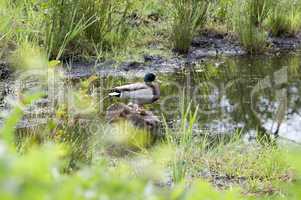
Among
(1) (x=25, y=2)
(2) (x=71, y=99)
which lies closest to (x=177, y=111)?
(2) (x=71, y=99)

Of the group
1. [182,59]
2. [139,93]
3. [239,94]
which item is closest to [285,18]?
[182,59]

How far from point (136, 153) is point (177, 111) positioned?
2.08 meters

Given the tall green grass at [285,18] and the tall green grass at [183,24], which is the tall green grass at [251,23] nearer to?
the tall green grass at [285,18]

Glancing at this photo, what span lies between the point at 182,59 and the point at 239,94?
1900 millimetres

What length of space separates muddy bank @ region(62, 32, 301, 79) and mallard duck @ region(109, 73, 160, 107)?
61 cm

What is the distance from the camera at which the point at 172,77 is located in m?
8.25

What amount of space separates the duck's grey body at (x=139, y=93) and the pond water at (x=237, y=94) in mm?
172

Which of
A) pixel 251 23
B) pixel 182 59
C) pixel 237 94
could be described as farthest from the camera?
pixel 251 23

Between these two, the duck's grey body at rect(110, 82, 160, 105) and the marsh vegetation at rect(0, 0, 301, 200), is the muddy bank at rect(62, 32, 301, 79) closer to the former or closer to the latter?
the marsh vegetation at rect(0, 0, 301, 200)

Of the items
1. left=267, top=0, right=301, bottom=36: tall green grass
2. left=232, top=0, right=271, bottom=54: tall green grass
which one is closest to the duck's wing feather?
left=232, top=0, right=271, bottom=54: tall green grass

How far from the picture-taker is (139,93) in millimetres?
6711

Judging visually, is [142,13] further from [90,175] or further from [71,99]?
[90,175]

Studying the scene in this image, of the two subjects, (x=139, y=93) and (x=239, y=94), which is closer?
(x=139, y=93)

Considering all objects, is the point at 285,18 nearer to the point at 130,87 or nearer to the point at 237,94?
the point at 237,94
